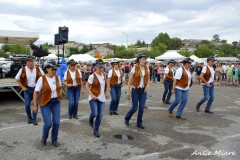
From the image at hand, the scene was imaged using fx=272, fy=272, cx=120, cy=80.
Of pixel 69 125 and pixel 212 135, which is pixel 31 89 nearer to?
pixel 69 125

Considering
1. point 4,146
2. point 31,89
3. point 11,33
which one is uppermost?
point 11,33

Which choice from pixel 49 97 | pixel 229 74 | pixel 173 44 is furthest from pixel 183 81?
pixel 173 44

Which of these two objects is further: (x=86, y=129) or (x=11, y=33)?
(x=11, y=33)

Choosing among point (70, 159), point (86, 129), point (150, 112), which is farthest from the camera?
point (150, 112)

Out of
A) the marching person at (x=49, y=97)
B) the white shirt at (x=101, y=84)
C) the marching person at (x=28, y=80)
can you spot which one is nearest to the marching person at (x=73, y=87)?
the marching person at (x=28, y=80)

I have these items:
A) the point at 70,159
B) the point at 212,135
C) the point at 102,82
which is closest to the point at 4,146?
the point at 70,159

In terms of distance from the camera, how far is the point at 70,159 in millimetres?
4621

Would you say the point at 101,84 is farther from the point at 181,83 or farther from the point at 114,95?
the point at 181,83

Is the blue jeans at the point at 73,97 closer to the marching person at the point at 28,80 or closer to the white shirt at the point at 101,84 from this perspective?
the marching person at the point at 28,80

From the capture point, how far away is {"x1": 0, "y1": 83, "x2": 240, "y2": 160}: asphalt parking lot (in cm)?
486

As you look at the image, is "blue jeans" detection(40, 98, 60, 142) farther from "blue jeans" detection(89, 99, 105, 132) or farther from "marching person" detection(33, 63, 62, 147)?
"blue jeans" detection(89, 99, 105, 132)

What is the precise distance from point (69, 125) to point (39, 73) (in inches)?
61.6

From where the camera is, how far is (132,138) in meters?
5.81

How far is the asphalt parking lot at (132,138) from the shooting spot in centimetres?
486
